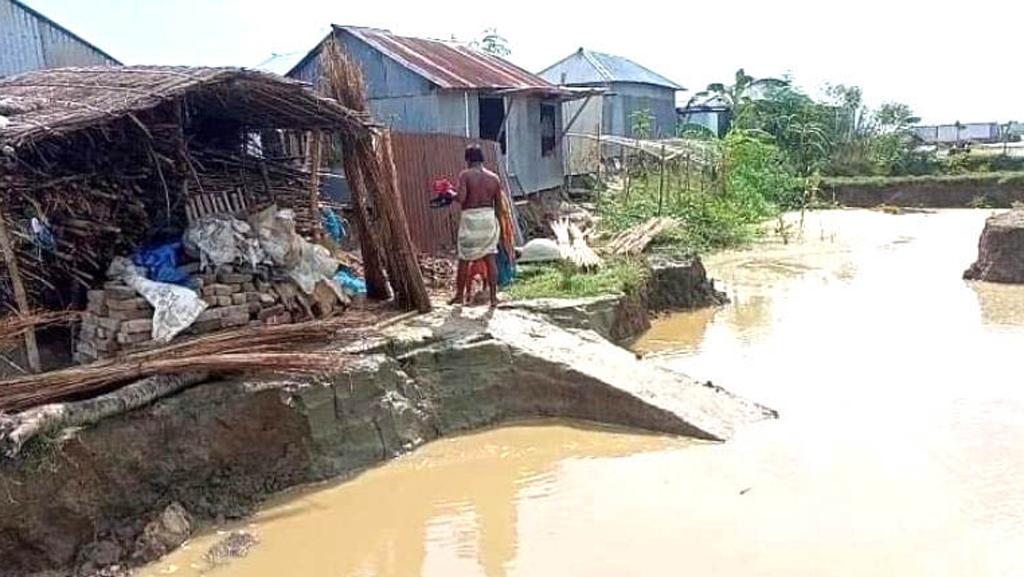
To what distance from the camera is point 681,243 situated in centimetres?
1448

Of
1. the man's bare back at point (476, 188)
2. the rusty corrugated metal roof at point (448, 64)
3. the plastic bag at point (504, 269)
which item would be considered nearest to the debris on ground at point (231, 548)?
the man's bare back at point (476, 188)

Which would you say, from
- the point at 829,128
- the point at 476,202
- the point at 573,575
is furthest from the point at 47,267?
the point at 829,128

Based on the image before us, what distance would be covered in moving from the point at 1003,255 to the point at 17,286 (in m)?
13.5

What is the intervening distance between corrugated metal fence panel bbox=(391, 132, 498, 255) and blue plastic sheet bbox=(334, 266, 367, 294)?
108 inches

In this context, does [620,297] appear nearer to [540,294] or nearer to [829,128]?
[540,294]

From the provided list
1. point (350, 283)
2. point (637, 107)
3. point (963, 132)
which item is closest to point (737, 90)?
point (637, 107)

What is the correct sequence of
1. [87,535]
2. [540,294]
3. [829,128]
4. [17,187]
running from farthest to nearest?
1. [829,128]
2. [540,294]
3. [17,187]
4. [87,535]

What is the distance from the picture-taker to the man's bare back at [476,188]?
8.09 m

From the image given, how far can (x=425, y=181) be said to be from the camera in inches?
468

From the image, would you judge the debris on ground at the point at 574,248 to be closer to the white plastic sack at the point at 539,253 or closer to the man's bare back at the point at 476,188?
the white plastic sack at the point at 539,253

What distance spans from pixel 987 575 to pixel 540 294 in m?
5.40

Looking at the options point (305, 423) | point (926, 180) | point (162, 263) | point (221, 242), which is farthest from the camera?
point (926, 180)

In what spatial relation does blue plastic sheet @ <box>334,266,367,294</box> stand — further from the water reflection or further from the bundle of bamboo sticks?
the water reflection

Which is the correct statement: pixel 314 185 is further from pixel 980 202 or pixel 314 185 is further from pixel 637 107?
pixel 980 202
